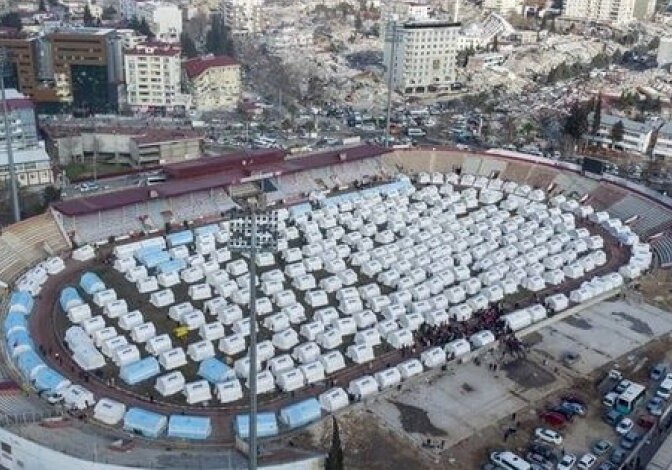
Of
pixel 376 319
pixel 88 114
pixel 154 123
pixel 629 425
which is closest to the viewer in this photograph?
pixel 629 425

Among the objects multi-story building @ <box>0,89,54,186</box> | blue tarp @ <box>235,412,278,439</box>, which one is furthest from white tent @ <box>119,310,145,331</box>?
multi-story building @ <box>0,89,54,186</box>

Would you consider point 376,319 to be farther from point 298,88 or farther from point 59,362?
point 298,88

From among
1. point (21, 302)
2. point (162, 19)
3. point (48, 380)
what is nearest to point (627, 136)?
point (21, 302)

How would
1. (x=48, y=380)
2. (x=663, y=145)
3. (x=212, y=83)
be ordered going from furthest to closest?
(x=212, y=83) < (x=663, y=145) < (x=48, y=380)

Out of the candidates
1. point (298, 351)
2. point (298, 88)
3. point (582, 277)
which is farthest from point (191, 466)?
point (298, 88)

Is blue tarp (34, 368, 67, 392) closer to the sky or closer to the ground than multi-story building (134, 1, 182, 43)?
closer to the ground

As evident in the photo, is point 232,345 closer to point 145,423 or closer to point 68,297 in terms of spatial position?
point 145,423

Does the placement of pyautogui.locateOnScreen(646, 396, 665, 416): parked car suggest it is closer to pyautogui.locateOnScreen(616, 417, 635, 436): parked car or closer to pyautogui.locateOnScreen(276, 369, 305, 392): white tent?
pyautogui.locateOnScreen(616, 417, 635, 436): parked car
